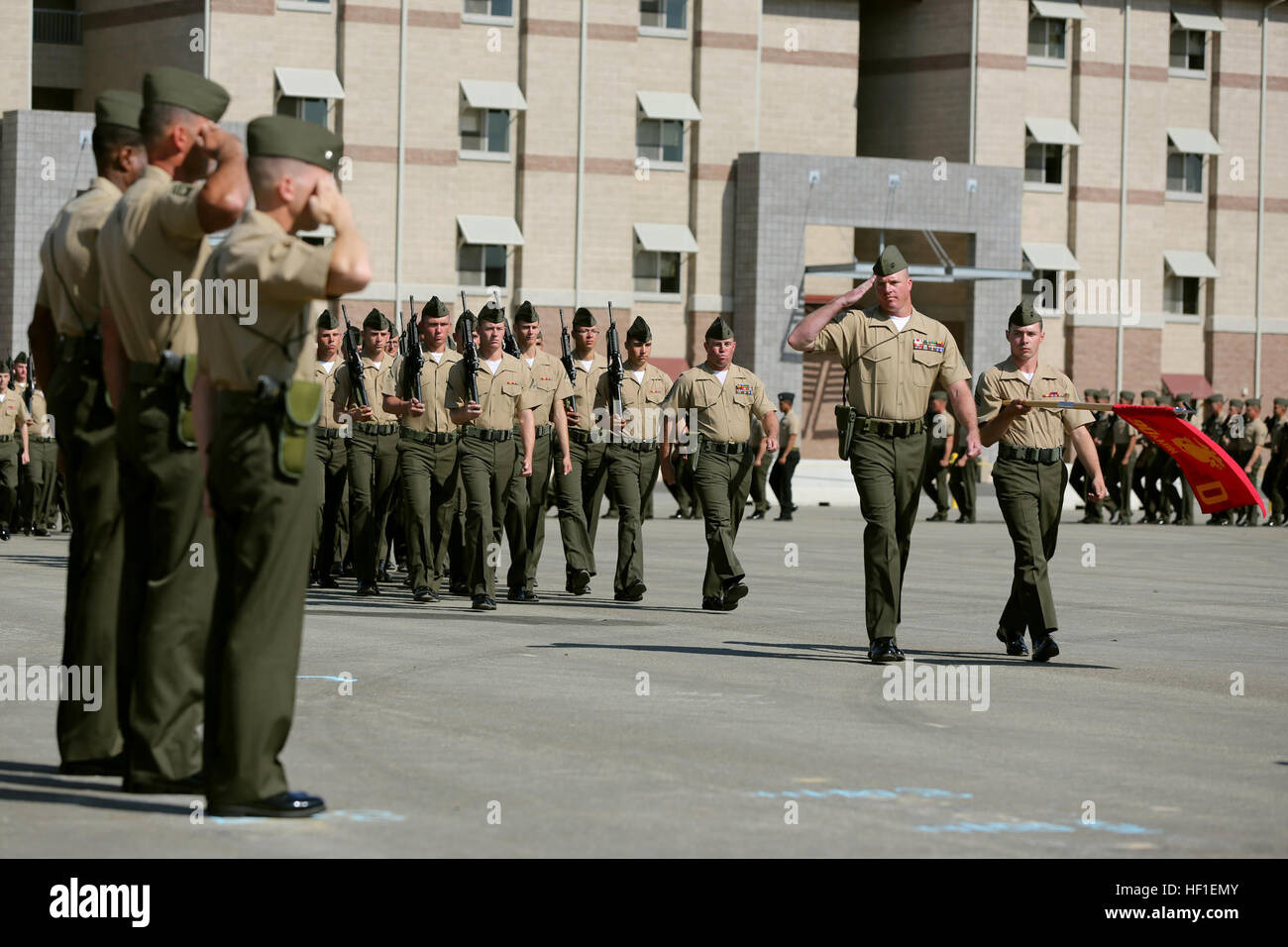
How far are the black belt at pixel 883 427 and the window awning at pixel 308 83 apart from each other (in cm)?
3726

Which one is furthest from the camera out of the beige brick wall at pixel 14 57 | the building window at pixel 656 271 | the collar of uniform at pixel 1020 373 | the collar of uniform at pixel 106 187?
the building window at pixel 656 271

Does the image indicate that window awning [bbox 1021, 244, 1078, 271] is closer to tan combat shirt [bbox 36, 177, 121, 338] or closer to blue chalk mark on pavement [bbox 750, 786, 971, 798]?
blue chalk mark on pavement [bbox 750, 786, 971, 798]

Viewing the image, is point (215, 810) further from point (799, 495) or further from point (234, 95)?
point (234, 95)

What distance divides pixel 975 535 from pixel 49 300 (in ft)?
69.1

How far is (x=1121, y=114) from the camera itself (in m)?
56.9

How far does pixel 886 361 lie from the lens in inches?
480

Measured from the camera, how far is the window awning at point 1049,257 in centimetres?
5575

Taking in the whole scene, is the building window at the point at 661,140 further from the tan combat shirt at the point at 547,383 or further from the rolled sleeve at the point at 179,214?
the rolled sleeve at the point at 179,214

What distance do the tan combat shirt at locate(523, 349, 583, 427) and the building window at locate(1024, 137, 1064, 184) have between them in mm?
41993

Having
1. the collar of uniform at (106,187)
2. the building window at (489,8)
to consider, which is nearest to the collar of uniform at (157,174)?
the collar of uniform at (106,187)

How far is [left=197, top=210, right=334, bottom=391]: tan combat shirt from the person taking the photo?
662 centimetres
